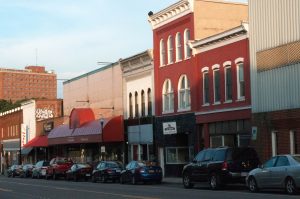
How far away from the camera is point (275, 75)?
3234 centimetres

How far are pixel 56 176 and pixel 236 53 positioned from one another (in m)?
21.0

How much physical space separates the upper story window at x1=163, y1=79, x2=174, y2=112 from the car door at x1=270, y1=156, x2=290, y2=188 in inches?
771

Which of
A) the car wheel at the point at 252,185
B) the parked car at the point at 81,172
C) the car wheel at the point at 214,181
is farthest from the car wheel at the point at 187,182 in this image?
the parked car at the point at 81,172

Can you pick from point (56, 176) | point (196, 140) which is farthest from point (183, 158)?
point (56, 176)

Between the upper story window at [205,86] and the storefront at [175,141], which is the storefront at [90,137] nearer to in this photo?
the storefront at [175,141]

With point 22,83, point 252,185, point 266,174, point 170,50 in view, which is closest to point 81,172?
point 170,50

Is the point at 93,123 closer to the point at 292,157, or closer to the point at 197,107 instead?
the point at 197,107

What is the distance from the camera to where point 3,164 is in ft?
258

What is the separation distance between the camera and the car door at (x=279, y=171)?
23108 millimetres

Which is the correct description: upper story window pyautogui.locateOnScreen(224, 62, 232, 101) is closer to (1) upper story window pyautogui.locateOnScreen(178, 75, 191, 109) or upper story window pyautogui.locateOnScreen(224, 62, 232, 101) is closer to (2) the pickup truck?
(1) upper story window pyautogui.locateOnScreen(178, 75, 191, 109)

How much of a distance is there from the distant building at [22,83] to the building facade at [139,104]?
117798 mm

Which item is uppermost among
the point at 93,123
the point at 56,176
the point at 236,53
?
the point at 236,53

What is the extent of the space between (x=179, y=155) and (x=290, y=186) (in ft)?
64.3

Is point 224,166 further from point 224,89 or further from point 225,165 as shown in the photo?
point 224,89
